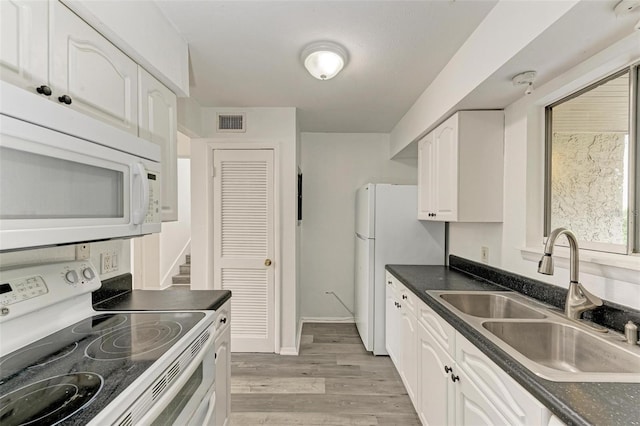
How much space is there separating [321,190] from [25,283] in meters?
2.94

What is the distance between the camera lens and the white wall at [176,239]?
16.6 ft

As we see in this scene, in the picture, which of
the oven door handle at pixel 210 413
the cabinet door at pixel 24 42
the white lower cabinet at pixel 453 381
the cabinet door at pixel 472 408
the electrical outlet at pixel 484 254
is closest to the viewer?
the cabinet door at pixel 24 42

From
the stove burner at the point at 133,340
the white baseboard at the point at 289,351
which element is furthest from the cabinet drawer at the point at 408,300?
the stove burner at the point at 133,340

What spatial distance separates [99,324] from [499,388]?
5.28 ft

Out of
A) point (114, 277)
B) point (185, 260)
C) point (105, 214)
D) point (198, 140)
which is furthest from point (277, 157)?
point (185, 260)

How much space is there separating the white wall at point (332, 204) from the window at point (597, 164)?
2.11m

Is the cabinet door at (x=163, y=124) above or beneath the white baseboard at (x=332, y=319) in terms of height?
above

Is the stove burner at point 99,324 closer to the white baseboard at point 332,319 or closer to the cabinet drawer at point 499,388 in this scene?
the cabinet drawer at point 499,388

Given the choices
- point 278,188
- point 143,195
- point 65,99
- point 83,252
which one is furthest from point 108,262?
point 278,188

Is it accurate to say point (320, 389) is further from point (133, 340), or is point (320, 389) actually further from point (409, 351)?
point (133, 340)

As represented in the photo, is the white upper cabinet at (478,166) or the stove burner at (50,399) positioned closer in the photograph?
the stove burner at (50,399)

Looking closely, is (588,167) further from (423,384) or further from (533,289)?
(423,384)

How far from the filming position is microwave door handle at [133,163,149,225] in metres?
1.18

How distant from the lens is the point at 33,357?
3.29 ft
